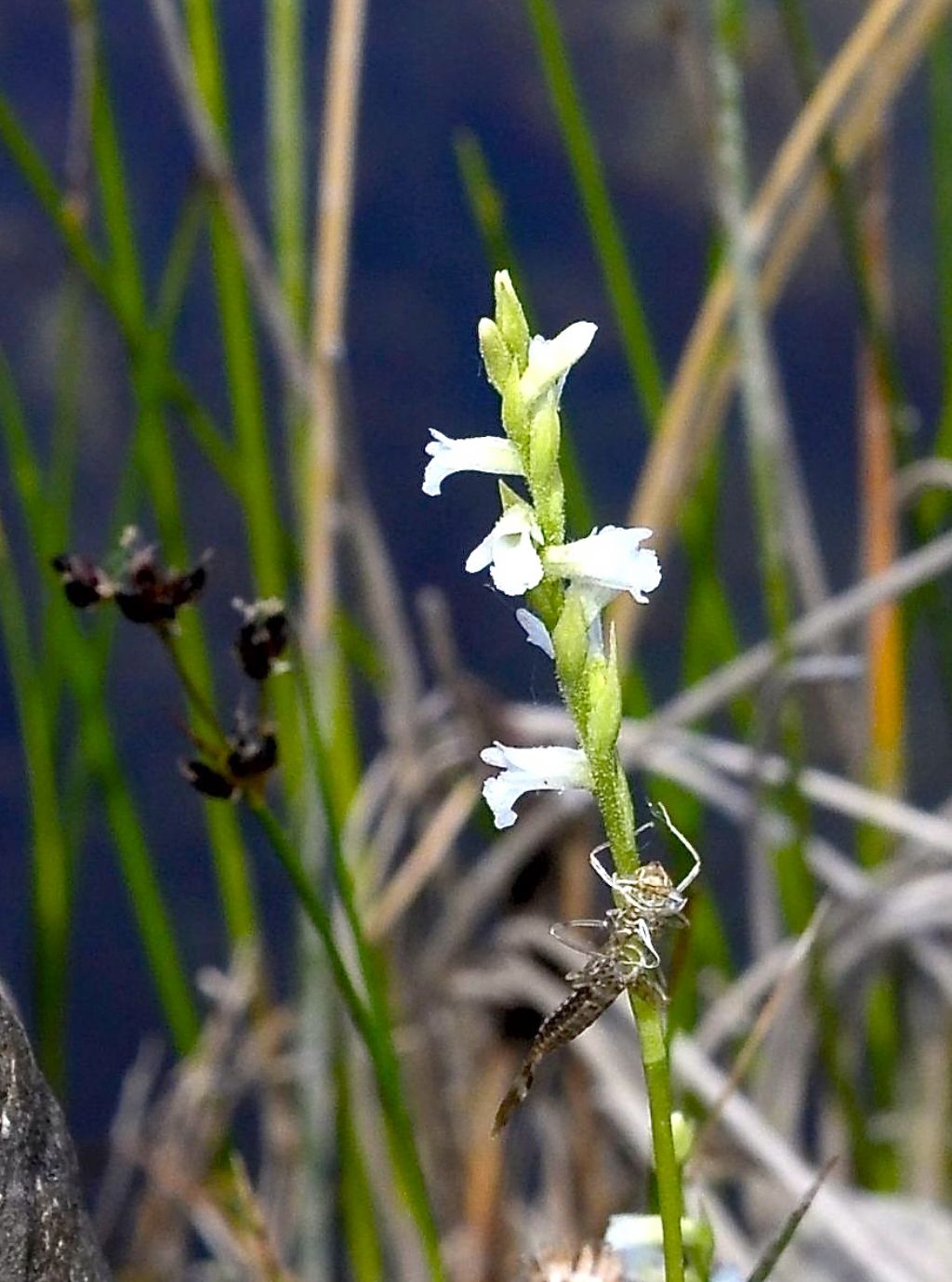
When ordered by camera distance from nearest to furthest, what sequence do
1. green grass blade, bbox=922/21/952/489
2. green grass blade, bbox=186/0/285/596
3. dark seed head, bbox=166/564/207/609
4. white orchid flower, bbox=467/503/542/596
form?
white orchid flower, bbox=467/503/542/596, dark seed head, bbox=166/564/207/609, green grass blade, bbox=186/0/285/596, green grass blade, bbox=922/21/952/489

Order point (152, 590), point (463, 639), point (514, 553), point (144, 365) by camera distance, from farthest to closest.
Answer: point (463, 639)
point (144, 365)
point (152, 590)
point (514, 553)

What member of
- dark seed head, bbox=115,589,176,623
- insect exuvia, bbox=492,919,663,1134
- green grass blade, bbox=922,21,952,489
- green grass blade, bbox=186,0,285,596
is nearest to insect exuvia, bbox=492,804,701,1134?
insect exuvia, bbox=492,919,663,1134

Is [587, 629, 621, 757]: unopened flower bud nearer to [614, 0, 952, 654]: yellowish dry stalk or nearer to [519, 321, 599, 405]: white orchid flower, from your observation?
[519, 321, 599, 405]: white orchid flower

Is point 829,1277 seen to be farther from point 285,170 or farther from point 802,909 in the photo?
point 285,170

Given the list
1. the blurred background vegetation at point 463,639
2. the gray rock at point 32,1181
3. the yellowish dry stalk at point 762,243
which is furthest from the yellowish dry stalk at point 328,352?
the gray rock at point 32,1181

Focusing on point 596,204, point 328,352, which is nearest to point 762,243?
point 596,204

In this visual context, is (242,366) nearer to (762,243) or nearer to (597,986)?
(762,243)
